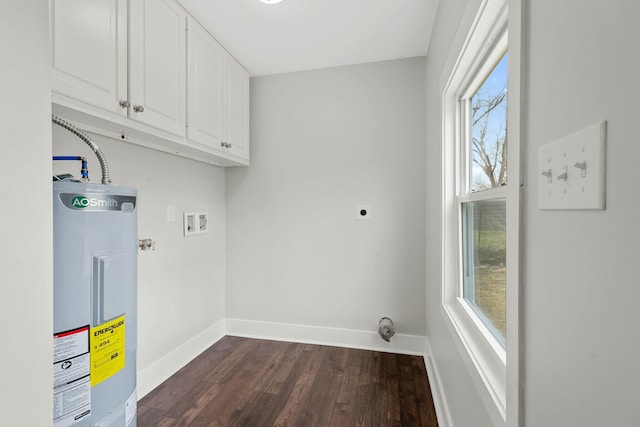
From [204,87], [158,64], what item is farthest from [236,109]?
[158,64]

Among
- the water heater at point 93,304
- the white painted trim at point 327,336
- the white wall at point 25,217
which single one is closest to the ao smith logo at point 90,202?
the water heater at point 93,304

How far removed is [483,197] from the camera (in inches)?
45.4

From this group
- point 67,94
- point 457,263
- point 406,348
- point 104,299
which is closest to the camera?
point 104,299

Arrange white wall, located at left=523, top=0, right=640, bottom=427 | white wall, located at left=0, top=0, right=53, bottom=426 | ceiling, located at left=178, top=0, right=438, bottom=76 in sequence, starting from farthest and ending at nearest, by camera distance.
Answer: ceiling, located at left=178, top=0, right=438, bottom=76
white wall, located at left=0, top=0, right=53, bottom=426
white wall, located at left=523, top=0, right=640, bottom=427

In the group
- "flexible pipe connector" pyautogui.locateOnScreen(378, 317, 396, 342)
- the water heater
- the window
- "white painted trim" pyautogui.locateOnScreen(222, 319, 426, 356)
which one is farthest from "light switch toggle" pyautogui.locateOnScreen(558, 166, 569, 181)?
"white painted trim" pyautogui.locateOnScreen(222, 319, 426, 356)

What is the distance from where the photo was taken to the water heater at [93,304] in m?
0.84

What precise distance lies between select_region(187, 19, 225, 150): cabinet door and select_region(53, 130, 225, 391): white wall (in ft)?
1.08

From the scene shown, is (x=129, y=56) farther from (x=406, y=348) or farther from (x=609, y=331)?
(x=406, y=348)

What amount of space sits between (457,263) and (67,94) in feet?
6.25

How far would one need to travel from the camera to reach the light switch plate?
375 millimetres

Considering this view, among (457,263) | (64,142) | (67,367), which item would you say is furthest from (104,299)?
(457,263)

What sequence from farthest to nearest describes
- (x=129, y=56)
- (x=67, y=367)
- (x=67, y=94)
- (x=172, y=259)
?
Result: 1. (x=172, y=259)
2. (x=129, y=56)
3. (x=67, y=94)
4. (x=67, y=367)

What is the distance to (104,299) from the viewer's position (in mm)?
944

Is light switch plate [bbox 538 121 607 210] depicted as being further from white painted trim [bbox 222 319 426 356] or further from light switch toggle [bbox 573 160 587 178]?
white painted trim [bbox 222 319 426 356]
